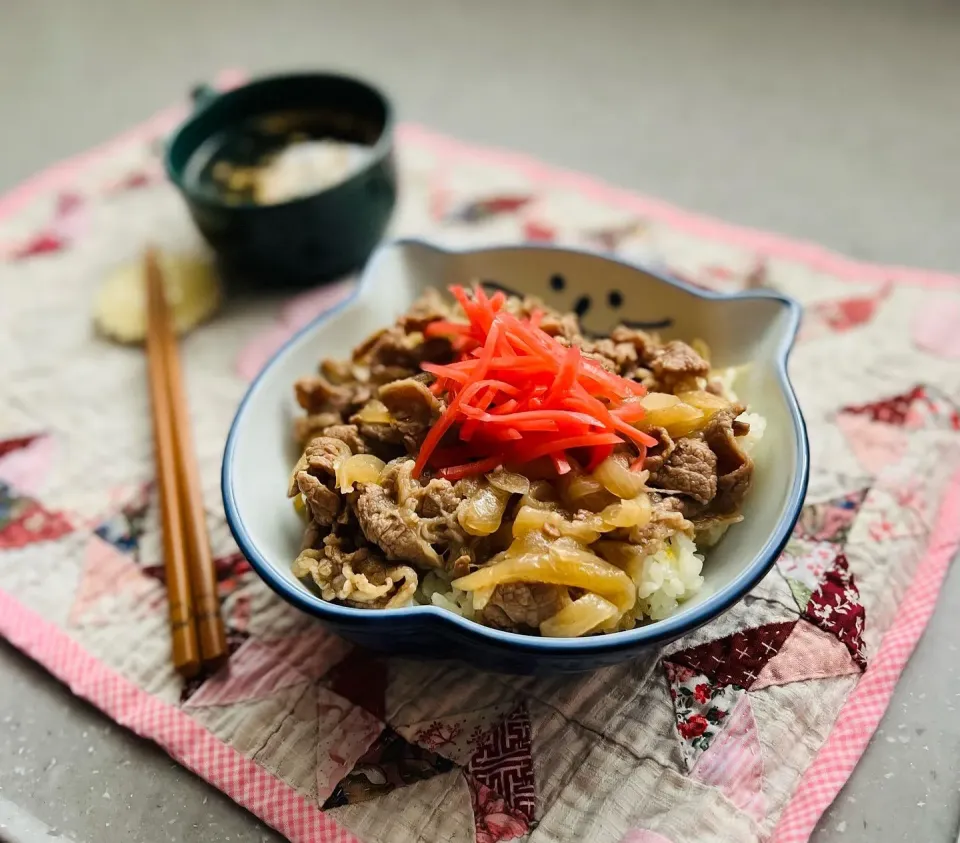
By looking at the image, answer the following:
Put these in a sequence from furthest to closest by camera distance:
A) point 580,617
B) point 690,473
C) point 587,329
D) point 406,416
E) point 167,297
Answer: point 167,297, point 587,329, point 406,416, point 690,473, point 580,617

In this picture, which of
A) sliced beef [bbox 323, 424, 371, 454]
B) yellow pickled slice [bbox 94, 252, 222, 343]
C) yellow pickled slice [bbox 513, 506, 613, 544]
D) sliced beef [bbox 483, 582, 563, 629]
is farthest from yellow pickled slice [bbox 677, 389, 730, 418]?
yellow pickled slice [bbox 94, 252, 222, 343]

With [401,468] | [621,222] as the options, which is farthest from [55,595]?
[621,222]

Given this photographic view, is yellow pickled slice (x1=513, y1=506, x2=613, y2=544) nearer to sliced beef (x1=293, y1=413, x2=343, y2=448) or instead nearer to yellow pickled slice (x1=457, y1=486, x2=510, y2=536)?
yellow pickled slice (x1=457, y1=486, x2=510, y2=536)

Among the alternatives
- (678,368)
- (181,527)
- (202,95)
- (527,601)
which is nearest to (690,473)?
(678,368)

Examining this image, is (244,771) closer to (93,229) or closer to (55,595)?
(55,595)

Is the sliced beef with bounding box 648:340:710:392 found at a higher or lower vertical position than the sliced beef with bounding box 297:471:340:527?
higher

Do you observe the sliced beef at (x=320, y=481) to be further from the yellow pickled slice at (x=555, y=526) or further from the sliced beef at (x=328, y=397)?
the yellow pickled slice at (x=555, y=526)

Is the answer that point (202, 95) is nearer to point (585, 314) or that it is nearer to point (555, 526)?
point (585, 314)
